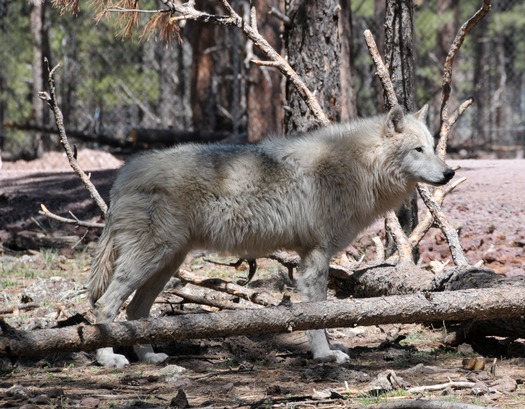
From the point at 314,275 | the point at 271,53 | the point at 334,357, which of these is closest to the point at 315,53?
the point at 271,53

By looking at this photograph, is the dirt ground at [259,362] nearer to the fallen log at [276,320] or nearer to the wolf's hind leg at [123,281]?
the wolf's hind leg at [123,281]

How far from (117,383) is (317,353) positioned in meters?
1.44

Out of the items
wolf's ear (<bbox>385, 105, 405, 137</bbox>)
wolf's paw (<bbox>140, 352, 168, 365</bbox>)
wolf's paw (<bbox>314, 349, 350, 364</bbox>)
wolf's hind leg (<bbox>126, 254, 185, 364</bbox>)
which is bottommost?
wolf's paw (<bbox>140, 352, 168, 365</bbox>)

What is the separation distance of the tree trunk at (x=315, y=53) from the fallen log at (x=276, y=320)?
338 centimetres

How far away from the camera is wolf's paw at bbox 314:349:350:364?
5.19 meters

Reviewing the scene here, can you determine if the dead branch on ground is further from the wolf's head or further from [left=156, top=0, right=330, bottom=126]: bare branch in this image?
[left=156, top=0, right=330, bottom=126]: bare branch

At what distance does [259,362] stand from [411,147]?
215 centimetres

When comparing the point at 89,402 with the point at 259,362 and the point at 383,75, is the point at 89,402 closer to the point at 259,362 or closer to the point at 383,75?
the point at 259,362

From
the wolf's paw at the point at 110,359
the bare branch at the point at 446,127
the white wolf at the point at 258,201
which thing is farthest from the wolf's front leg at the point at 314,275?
the bare branch at the point at 446,127

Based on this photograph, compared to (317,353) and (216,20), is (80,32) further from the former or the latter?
(317,353)

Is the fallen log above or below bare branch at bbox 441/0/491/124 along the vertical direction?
below

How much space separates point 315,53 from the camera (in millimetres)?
7695

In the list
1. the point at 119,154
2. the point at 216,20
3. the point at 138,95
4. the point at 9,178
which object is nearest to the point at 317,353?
the point at 216,20

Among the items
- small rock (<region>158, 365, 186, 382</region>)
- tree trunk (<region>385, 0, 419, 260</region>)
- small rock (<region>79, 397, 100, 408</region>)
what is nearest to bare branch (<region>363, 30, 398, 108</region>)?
tree trunk (<region>385, 0, 419, 260</region>)
